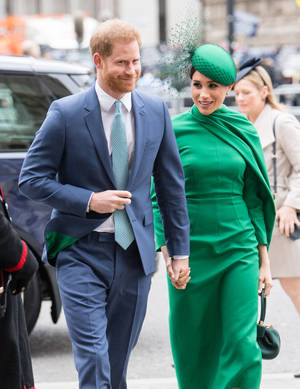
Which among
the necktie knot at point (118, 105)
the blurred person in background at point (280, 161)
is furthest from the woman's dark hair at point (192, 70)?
the blurred person in background at point (280, 161)

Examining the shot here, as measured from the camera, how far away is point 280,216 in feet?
16.4

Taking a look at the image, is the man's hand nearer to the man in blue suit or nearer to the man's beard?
the man in blue suit

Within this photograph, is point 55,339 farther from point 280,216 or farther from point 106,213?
point 106,213

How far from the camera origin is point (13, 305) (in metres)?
3.52

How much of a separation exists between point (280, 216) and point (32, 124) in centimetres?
193

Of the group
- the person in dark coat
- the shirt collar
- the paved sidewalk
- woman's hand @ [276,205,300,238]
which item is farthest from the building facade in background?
the paved sidewalk

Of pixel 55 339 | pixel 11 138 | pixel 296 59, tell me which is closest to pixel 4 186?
pixel 11 138

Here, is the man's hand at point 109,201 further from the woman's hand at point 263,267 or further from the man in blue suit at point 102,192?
the woman's hand at point 263,267

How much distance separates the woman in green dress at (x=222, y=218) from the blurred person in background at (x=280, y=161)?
0.86 metres

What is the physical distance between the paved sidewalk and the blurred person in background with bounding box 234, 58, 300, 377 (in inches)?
7.0

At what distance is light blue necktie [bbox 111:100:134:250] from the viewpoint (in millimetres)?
3471

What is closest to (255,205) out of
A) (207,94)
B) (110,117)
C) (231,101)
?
(207,94)

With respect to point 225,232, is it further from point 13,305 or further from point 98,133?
point 13,305

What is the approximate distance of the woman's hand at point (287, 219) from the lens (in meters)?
4.96
